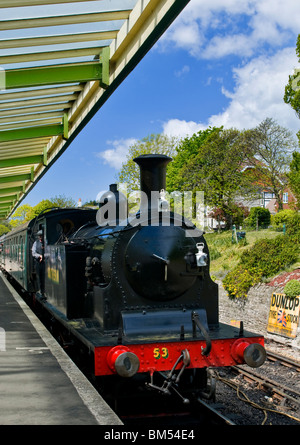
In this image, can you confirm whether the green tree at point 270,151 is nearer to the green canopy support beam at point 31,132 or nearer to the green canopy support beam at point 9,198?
the green canopy support beam at point 9,198

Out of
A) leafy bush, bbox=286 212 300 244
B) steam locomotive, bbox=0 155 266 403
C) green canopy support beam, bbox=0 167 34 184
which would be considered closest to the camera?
steam locomotive, bbox=0 155 266 403

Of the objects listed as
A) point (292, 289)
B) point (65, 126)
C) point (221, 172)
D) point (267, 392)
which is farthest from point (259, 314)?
point (221, 172)

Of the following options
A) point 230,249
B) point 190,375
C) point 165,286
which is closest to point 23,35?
point 165,286

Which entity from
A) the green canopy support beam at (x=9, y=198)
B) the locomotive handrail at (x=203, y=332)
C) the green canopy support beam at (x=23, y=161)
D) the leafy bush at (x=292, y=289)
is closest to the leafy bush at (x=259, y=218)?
the leafy bush at (x=292, y=289)

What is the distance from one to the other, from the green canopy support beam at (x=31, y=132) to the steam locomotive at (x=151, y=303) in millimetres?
4972

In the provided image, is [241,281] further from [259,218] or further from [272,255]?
[259,218]

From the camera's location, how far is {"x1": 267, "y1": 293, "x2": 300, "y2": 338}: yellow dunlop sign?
14.1 meters

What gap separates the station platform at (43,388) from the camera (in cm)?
416

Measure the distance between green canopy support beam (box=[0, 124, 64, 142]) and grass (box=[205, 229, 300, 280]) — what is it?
10.8 metres

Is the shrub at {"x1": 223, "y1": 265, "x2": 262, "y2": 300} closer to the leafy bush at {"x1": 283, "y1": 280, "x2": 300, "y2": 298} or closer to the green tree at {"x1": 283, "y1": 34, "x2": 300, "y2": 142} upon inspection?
the leafy bush at {"x1": 283, "y1": 280, "x2": 300, "y2": 298}

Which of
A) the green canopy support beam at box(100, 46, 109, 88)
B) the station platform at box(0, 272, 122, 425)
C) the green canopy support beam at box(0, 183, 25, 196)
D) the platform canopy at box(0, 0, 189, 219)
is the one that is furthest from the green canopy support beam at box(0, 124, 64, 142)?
the green canopy support beam at box(0, 183, 25, 196)

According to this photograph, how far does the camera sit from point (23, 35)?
6.56 metres

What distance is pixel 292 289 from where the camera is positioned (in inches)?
574

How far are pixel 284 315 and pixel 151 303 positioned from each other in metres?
9.84
